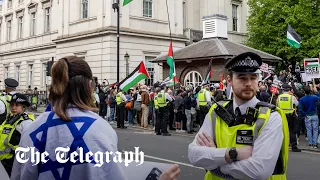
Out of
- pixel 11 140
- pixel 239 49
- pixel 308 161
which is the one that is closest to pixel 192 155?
pixel 11 140

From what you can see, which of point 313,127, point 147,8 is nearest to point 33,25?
point 147,8

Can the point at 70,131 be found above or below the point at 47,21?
below

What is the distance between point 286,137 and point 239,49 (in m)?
21.2

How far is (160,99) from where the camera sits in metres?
15.3

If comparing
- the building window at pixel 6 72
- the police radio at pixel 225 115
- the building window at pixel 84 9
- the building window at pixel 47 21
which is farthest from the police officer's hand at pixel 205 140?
the building window at pixel 6 72

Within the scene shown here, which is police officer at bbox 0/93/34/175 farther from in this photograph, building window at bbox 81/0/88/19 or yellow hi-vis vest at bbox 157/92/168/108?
building window at bbox 81/0/88/19

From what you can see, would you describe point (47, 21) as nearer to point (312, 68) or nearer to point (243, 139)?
point (312, 68)

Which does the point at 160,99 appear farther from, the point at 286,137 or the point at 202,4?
the point at 202,4

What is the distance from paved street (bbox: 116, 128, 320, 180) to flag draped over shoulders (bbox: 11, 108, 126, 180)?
5317 mm

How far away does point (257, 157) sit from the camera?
8.30ft

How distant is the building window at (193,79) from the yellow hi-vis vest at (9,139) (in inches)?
755

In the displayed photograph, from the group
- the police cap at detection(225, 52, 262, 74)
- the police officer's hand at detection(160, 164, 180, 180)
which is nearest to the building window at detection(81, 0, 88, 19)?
the police cap at detection(225, 52, 262, 74)

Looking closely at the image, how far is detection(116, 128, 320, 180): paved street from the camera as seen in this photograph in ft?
25.3

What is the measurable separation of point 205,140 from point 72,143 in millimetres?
1132
